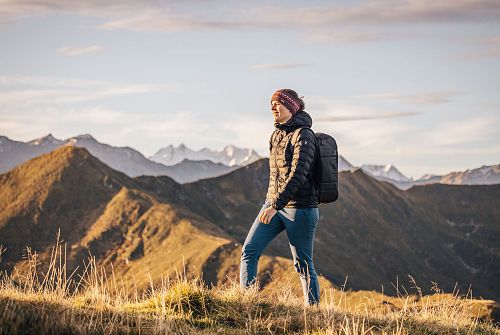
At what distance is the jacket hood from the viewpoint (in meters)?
Result: 5.88

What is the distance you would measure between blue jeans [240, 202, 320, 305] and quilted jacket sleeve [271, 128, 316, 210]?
22 cm

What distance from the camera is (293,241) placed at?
19.4 ft

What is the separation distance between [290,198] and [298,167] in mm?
317

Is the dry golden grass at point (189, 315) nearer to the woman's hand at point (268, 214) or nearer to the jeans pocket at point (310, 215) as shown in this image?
the woman's hand at point (268, 214)

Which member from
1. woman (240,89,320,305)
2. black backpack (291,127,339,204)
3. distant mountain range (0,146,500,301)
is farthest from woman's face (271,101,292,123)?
distant mountain range (0,146,500,301)

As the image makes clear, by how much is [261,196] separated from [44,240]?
28.1m

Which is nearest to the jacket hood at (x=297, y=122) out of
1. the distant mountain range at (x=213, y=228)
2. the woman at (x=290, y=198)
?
the woman at (x=290, y=198)

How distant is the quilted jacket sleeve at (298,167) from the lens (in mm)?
5613

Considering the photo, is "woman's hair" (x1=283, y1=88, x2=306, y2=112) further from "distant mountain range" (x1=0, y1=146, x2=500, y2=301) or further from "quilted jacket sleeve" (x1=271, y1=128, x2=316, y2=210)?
"distant mountain range" (x1=0, y1=146, x2=500, y2=301)

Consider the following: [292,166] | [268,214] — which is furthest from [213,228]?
[292,166]

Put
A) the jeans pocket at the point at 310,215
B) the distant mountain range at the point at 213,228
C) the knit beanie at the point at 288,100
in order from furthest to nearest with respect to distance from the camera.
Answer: the distant mountain range at the point at 213,228 < the knit beanie at the point at 288,100 < the jeans pocket at the point at 310,215

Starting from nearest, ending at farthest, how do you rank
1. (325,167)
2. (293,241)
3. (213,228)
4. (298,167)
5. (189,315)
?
(189,315)
(298,167)
(325,167)
(293,241)
(213,228)

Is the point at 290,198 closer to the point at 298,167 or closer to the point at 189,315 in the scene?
the point at 298,167

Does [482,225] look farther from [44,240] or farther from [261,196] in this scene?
[44,240]
